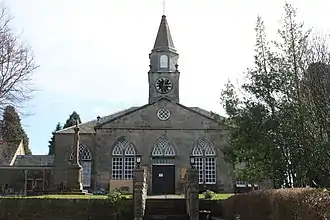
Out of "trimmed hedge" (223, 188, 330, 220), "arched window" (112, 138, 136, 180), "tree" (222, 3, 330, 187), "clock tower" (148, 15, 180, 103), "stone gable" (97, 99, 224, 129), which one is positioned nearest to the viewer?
"trimmed hedge" (223, 188, 330, 220)

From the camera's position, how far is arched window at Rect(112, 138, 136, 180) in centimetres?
4247

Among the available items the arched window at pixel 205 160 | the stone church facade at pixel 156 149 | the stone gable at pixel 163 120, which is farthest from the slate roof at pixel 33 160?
the arched window at pixel 205 160

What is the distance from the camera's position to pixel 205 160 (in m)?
43.1

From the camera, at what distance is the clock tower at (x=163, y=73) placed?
48344 mm

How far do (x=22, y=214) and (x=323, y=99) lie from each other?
1458 cm

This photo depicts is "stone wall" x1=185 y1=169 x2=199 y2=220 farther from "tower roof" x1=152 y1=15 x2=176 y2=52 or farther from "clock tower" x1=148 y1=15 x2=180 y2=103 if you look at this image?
"tower roof" x1=152 y1=15 x2=176 y2=52

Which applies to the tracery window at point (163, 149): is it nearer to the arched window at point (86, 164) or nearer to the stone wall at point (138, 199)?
the arched window at point (86, 164)

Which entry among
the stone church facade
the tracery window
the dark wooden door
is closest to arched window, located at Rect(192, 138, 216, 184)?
the stone church facade

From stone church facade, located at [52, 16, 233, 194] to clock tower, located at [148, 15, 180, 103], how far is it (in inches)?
167

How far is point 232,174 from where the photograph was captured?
140ft

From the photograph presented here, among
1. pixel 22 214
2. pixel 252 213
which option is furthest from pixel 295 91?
pixel 22 214

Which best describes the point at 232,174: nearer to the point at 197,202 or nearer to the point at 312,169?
the point at 197,202

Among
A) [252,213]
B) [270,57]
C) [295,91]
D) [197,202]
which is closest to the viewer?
[252,213]

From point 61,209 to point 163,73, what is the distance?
2653cm
